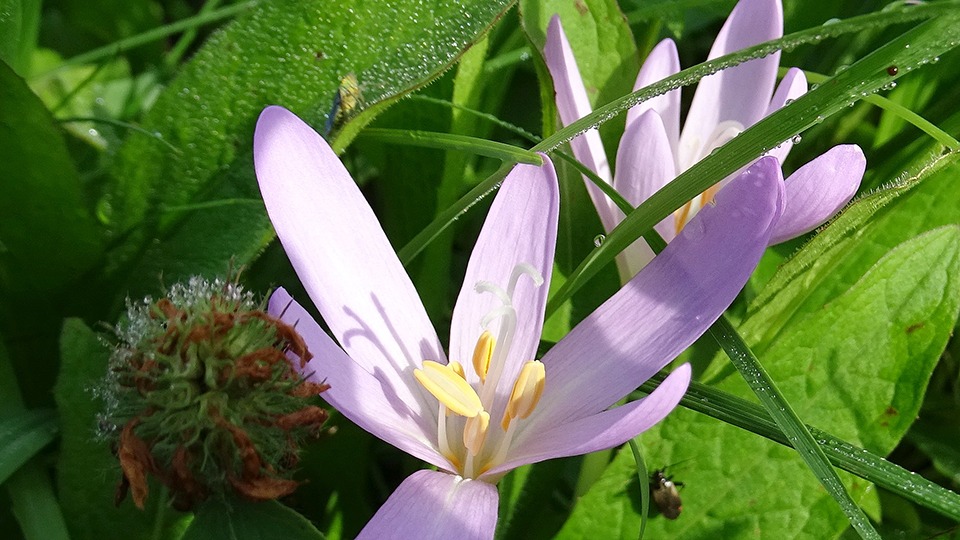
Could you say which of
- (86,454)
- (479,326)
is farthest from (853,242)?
(86,454)

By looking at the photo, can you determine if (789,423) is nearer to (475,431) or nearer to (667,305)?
(667,305)

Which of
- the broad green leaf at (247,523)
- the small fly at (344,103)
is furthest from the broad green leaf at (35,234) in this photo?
the broad green leaf at (247,523)

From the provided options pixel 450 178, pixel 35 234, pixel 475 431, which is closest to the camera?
pixel 475 431

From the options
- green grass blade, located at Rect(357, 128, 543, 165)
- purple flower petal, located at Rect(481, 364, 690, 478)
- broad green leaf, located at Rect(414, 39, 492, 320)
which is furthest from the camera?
broad green leaf, located at Rect(414, 39, 492, 320)

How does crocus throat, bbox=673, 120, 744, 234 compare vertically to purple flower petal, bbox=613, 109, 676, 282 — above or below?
below

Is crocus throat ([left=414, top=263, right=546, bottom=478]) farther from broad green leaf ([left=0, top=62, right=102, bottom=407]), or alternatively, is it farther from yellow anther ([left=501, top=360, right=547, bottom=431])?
broad green leaf ([left=0, top=62, right=102, bottom=407])

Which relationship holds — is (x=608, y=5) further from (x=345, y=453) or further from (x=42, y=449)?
(x=42, y=449)

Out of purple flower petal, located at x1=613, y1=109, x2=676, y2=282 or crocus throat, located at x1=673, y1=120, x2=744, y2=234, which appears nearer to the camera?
purple flower petal, located at x1=613, y1=109, x2=676, y2=282

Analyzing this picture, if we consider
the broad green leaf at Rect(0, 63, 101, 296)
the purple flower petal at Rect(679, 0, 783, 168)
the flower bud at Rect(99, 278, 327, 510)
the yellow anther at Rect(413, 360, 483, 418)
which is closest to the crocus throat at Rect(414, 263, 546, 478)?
the yellow anther at Rect(413, 360, 483, 418)
